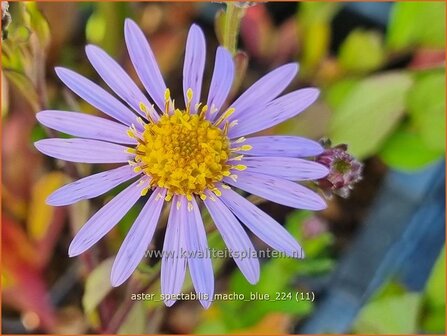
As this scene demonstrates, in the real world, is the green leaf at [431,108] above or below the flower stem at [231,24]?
below

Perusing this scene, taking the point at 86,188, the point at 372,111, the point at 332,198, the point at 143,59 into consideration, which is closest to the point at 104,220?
the point at 86,188

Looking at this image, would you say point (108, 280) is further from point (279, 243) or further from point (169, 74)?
point (169, 74)

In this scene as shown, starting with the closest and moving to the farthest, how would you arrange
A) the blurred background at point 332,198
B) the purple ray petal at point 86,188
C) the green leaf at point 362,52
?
the purple ray petal at point 86,188 → the blurred background at point 332,198 → the green leaf at point 362,52

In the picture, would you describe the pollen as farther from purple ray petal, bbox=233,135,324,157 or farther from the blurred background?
the blurred background

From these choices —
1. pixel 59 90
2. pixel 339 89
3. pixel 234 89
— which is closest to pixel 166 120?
pixel 234 89

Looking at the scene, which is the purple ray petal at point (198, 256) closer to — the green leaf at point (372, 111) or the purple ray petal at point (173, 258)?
the purple ray petal at point (173, 258)

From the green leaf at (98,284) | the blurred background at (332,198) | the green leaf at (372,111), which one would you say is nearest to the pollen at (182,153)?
the green leaf at (98,284)
